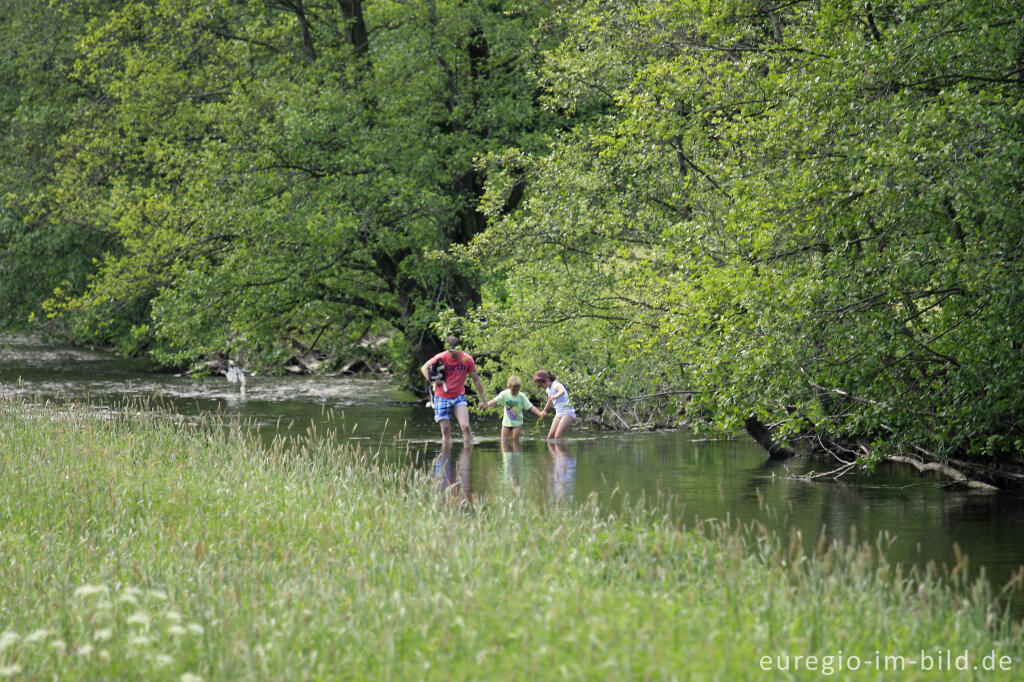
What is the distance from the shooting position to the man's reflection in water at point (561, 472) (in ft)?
47.5

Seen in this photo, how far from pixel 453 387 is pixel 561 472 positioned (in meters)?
5.01

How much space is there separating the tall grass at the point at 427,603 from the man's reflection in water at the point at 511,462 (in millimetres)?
4640

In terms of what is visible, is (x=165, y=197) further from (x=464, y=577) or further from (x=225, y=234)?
(x=464, y=577)

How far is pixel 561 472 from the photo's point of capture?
17.2 m

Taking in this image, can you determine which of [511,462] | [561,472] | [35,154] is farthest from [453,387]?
[35,154]

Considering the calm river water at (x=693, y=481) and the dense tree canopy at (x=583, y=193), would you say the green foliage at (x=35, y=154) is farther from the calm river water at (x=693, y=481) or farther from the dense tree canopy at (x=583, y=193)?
the calm river water at (x=693, y=481)

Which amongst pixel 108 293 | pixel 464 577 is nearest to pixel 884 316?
pixel 464 577

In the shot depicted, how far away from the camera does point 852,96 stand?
12.9 metres

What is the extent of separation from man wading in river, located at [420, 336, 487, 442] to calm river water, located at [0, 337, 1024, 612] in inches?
22.9

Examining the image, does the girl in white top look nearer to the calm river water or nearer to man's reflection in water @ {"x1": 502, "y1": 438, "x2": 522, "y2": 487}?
the calm river water

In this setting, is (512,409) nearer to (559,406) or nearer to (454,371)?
(559,406)

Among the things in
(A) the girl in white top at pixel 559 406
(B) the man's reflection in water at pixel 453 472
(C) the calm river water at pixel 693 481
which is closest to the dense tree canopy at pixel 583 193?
(C) the calm river water at pixel 693 481

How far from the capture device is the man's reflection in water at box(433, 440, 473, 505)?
13842 millimetres

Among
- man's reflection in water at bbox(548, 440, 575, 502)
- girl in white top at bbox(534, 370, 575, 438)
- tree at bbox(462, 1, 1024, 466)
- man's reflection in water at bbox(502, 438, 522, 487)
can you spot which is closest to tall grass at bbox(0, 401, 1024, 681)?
man's reflection in water at bbox(548, 440, 575, 502)
